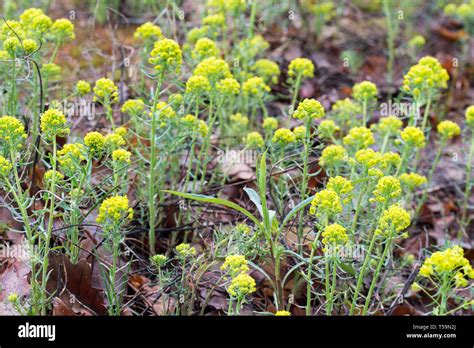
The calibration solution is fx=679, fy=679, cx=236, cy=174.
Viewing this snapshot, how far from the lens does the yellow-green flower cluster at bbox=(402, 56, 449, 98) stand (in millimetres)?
2830

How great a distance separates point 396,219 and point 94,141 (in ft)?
3.20

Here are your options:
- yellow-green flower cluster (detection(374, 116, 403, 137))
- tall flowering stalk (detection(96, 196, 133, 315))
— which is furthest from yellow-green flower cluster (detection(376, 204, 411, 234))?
yellow-green flower cluster (detection(374, 116, 403, 137))

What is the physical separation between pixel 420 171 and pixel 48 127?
2.16m

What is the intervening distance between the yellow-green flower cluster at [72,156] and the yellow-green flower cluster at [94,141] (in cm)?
3

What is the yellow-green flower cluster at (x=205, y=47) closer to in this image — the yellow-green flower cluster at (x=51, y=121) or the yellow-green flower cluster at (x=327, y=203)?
the yellow-green flower cluster at (x=51, y=121)

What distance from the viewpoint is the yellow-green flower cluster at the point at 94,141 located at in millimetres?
2150

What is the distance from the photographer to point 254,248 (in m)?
2.29

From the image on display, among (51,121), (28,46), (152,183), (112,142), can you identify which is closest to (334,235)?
(152,183)

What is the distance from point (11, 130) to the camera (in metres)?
2.14

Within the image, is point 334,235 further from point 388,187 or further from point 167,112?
point 167,112

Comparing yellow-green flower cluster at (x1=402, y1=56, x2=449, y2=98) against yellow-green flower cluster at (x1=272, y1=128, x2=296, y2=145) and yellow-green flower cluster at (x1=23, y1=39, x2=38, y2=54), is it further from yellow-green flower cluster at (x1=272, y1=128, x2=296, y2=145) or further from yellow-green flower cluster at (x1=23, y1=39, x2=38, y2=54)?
yellow-green flower cluster at (x1=23, y1=39, x2=38, y2=54)

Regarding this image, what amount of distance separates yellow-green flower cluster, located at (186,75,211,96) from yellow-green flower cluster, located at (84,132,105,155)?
1.66 feet

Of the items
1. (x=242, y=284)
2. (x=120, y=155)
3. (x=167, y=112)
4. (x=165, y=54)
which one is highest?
(x=165, y=54)
